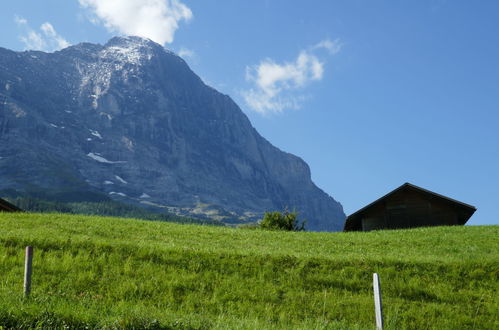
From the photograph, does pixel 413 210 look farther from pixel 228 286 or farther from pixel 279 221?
pixel 228 286

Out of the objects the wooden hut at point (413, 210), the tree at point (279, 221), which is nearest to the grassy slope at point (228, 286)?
the wooden hut at point (413, 210)

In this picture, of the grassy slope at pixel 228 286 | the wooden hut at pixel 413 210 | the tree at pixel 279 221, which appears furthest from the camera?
the tree at pixel 279 221

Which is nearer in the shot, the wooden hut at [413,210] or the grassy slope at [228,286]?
the grassy slope at [228,286]

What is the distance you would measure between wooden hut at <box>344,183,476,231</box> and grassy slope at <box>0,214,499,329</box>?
21394mm

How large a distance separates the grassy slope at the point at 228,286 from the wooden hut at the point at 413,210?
2139 cm

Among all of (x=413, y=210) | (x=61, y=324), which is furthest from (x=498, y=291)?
(x=413, y=210)

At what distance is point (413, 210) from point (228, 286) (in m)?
33.4

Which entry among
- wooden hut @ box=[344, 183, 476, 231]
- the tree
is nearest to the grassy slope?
wooden hut @ box=[344, 183, 476, 231]

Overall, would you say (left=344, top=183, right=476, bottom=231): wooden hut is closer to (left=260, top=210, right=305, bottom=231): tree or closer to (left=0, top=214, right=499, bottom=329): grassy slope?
(left=260, top=210, right=305, bottom=231): tree

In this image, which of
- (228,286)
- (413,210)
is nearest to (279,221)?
(413,210)

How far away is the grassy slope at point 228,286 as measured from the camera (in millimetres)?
10125

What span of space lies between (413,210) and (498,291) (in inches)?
1102

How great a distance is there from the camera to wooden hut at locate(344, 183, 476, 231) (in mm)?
42156

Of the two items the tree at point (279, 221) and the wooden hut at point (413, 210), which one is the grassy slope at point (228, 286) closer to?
the wooden hut at point (413, 210)
